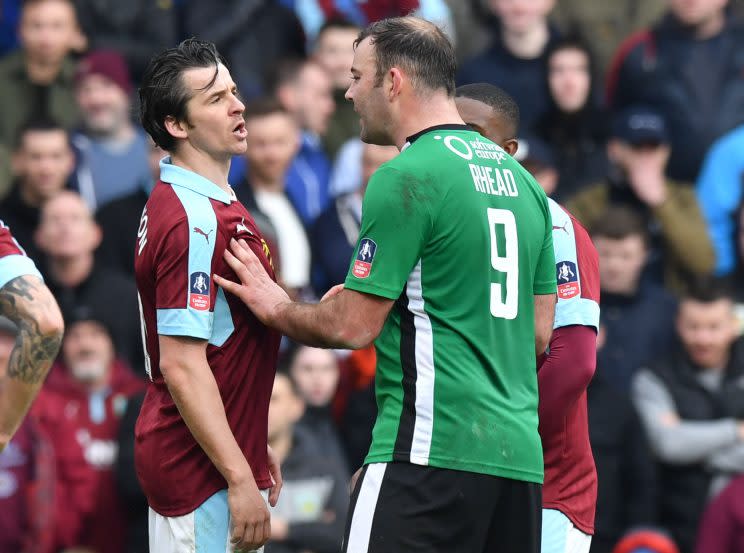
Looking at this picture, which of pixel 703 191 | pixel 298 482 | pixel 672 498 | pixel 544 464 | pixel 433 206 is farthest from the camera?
pixel 703 191

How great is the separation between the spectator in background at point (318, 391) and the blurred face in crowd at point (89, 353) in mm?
1078

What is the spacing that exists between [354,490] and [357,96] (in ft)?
4.36

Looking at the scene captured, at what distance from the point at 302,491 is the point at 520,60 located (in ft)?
13.0

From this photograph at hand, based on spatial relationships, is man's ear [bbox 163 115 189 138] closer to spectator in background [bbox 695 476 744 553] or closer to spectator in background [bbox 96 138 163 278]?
spectator in background [bbox 96 138 163 278]

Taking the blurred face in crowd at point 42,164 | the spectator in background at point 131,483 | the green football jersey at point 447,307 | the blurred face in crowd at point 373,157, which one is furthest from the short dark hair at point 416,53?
the blurred face in crowd at point 42,164

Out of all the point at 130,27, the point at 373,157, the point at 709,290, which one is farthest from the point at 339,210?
the point at 130,27

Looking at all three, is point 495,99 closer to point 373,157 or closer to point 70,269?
point 373,157

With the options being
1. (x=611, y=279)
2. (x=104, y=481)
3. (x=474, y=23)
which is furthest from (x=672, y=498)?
(x=474, y=23)

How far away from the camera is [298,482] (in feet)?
28.1

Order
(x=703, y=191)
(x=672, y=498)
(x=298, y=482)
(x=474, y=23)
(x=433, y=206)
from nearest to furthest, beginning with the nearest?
1. (x=433, y=206)
2. (x=298, y=482)
3. (x=672, y=498)
4. (x=703, y=191)
5. (x=474, y=23)

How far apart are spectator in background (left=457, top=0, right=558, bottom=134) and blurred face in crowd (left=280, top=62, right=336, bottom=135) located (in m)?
0.98

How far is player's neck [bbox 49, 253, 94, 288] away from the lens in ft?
31.5

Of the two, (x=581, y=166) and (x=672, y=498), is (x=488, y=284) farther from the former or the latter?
(x=581, y=166)

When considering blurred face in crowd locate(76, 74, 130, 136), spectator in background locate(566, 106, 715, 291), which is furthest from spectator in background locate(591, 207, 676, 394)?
blurred face in crowd locate(76, 74, 130, 136)
